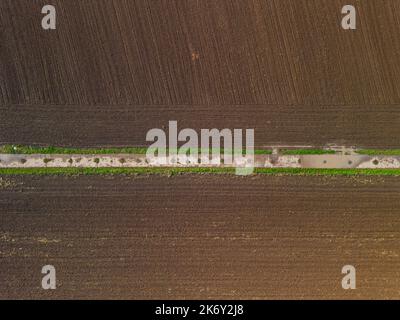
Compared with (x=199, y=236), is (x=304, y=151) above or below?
above

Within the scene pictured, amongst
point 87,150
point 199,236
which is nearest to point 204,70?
point 87,150

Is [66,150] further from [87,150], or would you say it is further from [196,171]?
[196,171]

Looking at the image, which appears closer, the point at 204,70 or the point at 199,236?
the point at 199,236

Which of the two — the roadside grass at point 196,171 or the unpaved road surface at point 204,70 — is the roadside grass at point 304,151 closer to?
the unpaved road surface at point 204,70

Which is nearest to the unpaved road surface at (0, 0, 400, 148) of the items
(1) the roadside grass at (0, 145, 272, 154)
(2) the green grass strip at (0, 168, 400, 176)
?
(1) the roadside grass at (0, 145, 272, 154)

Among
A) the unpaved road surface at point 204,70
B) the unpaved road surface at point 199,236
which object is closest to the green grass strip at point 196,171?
the unpaved road surface at point 199,236

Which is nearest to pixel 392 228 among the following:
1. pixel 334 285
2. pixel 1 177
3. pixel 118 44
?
pixel 334 285

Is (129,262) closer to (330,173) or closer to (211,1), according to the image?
(330,173)
